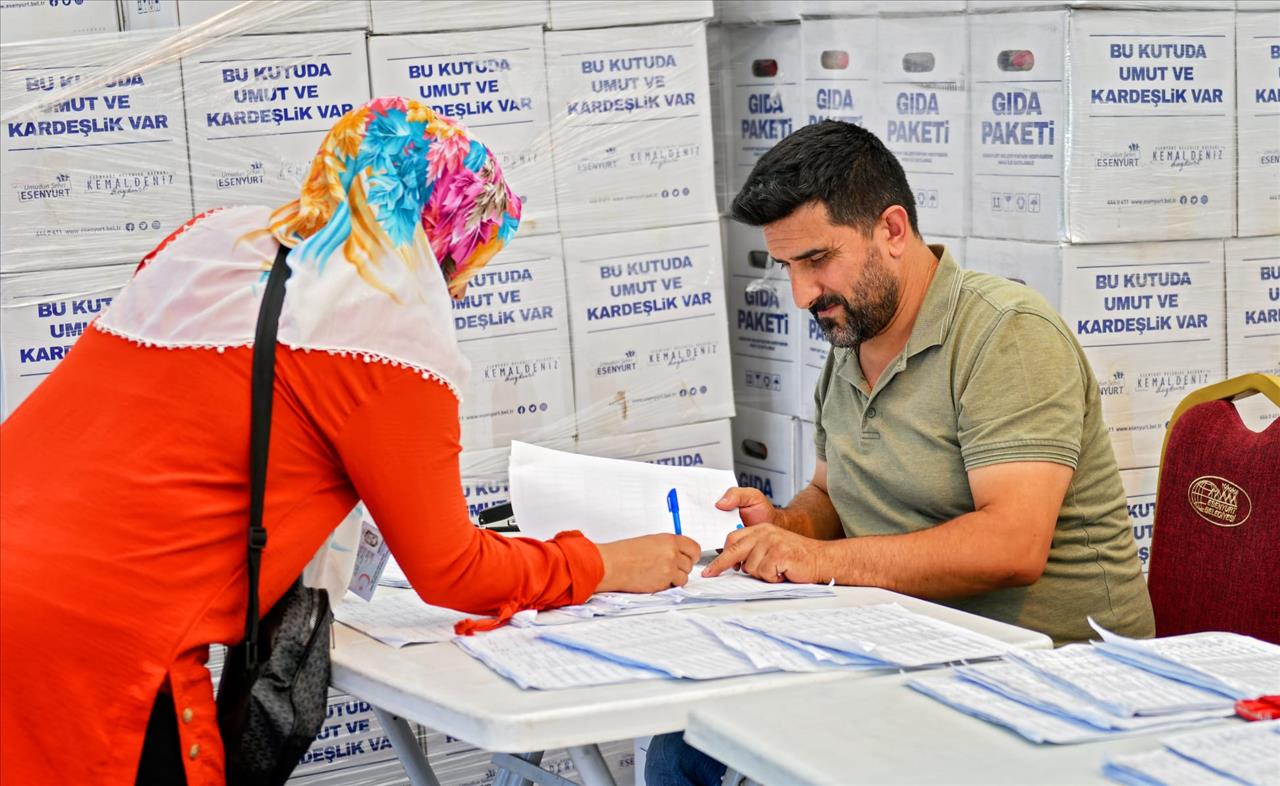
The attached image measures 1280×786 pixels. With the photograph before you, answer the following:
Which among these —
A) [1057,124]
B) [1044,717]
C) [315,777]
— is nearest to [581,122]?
[1057,124]

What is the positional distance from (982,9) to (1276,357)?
99cm

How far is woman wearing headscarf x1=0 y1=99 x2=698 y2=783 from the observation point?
1812 mm

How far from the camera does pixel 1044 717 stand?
1.59 meters

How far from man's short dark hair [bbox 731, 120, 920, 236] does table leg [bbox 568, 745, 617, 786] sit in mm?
1081

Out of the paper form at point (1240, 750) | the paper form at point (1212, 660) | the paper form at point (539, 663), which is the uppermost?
the paper form at point (539, 663)

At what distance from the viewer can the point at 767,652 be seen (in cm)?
189

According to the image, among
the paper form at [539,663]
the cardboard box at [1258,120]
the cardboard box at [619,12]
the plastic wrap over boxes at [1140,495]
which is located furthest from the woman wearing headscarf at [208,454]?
the cardboard box at [1258,120]

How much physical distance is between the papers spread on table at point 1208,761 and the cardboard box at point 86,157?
91.0 inches

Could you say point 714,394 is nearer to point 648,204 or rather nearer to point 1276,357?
point 648,204

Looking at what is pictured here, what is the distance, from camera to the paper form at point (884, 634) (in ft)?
6.11

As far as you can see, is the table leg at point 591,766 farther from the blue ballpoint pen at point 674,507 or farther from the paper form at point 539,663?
the blue ballpoint pen at point 674,507

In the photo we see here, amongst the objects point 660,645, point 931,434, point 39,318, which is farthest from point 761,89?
point 660,645

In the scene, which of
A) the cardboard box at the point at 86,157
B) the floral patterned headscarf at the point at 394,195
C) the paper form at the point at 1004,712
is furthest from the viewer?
the cardboard box at the point at 86,157

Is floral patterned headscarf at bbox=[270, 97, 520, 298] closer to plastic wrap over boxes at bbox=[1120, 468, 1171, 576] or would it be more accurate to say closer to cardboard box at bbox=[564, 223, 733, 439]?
cardboard box at bbox=[564, 223, 733, 439]
